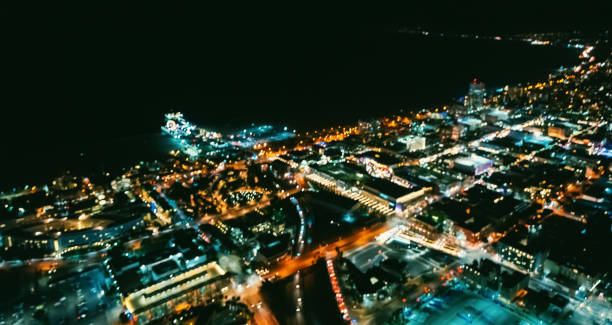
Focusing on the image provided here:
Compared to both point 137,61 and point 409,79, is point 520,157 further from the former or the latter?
point 137,61

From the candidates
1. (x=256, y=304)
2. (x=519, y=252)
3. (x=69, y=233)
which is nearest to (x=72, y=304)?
(x=69, y=233)

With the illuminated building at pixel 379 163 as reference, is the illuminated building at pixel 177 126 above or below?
above

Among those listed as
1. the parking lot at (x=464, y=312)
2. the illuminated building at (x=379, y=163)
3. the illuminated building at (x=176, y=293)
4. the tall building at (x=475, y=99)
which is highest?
the tall building at (x=475, y=99)

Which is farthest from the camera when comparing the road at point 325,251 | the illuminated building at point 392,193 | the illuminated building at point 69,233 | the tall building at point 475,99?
the tall building at point 475,99

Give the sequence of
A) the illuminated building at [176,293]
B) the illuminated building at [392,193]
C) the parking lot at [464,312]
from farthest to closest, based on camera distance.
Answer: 1. the illuminated building at [392,193]
2. the illuminated building at [176,293]
3. the parking lot at [464,312]

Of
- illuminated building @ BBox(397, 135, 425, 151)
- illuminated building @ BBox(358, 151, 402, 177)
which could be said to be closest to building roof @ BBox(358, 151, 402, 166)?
illuminated building @ BBox(358, 151, 402, 177)

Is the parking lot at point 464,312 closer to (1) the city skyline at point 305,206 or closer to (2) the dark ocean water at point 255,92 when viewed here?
(1) the city skyline at point 305,206

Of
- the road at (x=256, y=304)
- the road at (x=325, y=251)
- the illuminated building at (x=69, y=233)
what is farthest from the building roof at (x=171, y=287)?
the illuminated building at (x=69, y=233)

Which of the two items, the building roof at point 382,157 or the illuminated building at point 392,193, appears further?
the building roof at point 382,157

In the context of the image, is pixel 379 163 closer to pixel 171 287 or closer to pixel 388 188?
pixel 388 188

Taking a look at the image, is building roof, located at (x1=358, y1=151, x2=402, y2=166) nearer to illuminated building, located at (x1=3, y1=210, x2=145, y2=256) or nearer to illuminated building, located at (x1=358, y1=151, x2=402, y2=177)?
illuminated building, located at (x1=358, y1=151, x2=402, y2=177)
